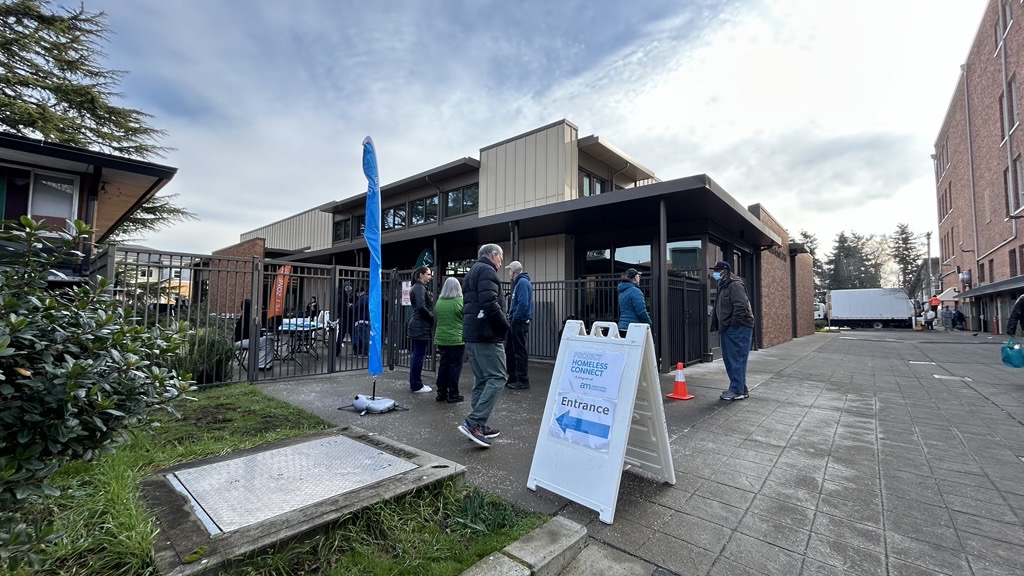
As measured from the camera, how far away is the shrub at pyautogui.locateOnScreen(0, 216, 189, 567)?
→ 141cm

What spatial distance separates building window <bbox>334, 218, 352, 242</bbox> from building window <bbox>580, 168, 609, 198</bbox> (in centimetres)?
1114

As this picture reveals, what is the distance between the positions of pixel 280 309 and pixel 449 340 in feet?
18.0

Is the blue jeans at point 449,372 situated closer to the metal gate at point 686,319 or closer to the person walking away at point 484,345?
the person walking away at point 484,345

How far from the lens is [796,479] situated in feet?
10.5

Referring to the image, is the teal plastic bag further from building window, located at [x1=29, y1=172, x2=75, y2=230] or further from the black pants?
building window, located at [x1=29, y1=172, x2=75, y2=230]

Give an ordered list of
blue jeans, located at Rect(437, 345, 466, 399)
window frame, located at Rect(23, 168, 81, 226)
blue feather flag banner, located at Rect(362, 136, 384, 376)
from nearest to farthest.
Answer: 1. blue feather flag banner, located at Rect(362, 136, 384, 376)
2. blue jeans, located at Rect(437, 345, 466, 399)
3. window frame, located at Rect(23, 168, 81, 226)

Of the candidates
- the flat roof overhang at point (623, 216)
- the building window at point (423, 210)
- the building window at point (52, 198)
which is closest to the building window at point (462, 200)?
the building window at point (423, 210)

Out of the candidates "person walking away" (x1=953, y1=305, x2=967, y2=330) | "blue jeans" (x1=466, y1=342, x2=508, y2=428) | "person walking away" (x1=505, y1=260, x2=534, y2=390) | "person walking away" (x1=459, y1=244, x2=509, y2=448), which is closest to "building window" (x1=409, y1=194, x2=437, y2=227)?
"person walking away" (x1=505, y1=260, x2=534, y2=390)

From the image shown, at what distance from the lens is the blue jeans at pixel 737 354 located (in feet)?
19.0

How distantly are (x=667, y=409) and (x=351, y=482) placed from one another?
156 inches

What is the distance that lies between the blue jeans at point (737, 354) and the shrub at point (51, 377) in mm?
6073

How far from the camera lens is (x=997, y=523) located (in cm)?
256

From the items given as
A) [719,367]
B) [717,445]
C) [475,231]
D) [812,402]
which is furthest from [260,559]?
[475,231]

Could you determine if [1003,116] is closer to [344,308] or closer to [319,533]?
[344,308]
